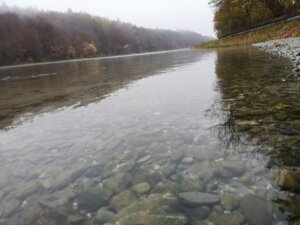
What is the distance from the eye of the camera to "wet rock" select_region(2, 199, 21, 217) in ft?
12.4

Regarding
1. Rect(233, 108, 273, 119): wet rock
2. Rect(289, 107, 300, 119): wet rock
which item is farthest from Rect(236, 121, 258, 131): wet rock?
Rect(289, 107, 300, 119): wet rock

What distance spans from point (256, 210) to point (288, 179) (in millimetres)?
780

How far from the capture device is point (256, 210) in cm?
324

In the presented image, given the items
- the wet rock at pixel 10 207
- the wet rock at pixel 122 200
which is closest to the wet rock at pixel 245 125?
the wet rock at pixel 122 200

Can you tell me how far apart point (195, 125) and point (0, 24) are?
375 ft

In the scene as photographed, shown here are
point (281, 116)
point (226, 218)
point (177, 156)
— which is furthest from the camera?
point (281, 116)

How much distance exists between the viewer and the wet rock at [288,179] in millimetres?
3543

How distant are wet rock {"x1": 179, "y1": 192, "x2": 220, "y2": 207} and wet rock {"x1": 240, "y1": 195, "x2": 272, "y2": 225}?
14.1 inches

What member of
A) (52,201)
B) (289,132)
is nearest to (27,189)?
(52,201)

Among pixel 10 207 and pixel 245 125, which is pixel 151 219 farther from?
pixel 245 125

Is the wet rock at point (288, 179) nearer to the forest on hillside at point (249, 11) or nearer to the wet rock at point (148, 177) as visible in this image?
the wet rock at point (148, 177)

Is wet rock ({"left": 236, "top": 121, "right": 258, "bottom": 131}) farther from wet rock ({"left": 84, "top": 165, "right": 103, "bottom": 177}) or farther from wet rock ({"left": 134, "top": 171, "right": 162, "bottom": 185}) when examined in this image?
wet rock ({"left": 84, "top": 165, "right": 103, "bottom": 177})

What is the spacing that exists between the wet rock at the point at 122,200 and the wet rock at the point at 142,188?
0.35ft

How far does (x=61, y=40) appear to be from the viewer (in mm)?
110312
